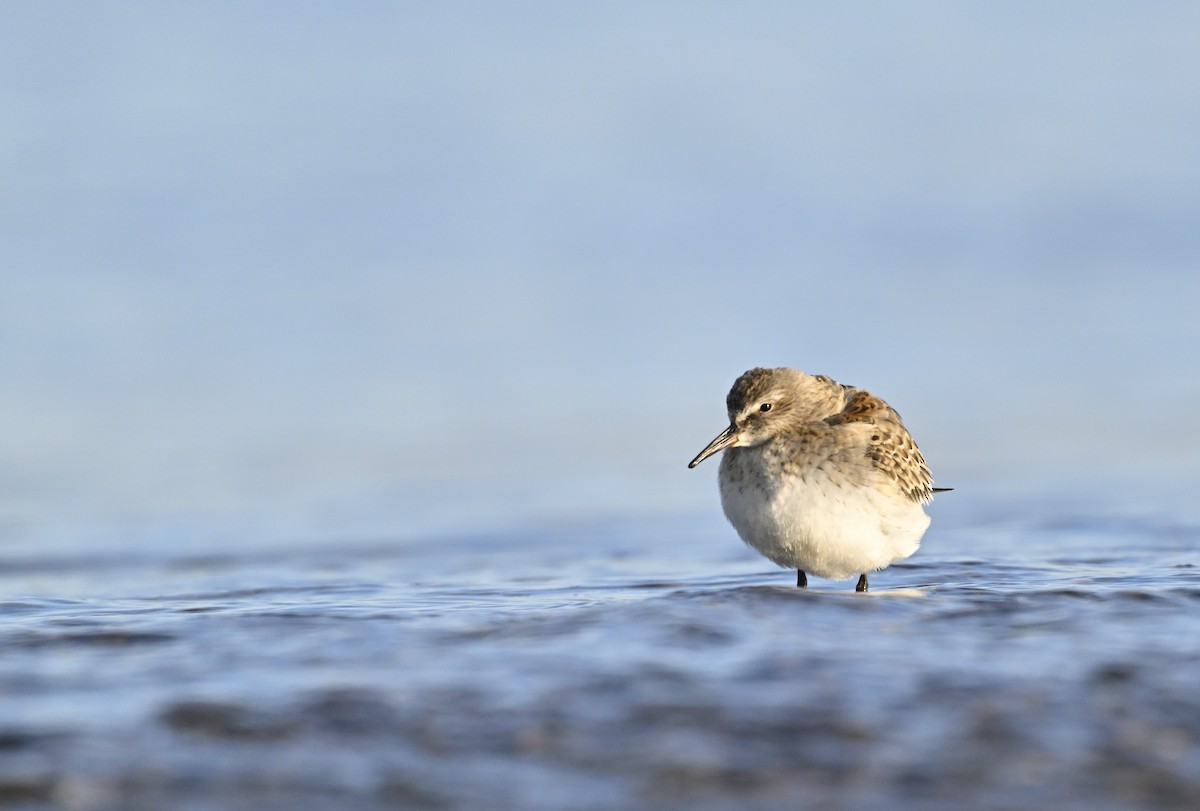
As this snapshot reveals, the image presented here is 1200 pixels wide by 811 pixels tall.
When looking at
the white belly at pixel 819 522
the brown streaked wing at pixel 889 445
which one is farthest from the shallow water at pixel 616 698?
the brown streaked wing at pixel 889 445

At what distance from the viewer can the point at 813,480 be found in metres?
7.83

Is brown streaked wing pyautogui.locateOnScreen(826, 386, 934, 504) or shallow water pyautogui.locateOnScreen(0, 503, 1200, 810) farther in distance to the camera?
brown streaked wing pyautogui.locateOnScreen(826, 386, 934, 504)

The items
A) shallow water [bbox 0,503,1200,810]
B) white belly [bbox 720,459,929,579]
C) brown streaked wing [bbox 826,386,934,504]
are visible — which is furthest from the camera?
brown streaked wing [bbox 826,386,934,504]

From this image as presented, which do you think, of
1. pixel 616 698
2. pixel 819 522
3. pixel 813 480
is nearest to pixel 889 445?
pixel 813 480

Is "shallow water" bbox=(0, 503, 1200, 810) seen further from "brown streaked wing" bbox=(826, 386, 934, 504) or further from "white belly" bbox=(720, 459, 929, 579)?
"brown streaked wing" bbox=(826, 386, 934, 504)

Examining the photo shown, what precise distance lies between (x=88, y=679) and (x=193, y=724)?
835 millimetres

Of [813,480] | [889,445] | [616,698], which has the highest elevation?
[889,445]

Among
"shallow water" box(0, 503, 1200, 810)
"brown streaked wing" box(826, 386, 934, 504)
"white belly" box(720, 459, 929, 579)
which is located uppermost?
"brown streaked wing" box(826, 386, 934, 504)

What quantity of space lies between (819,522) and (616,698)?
293 cm

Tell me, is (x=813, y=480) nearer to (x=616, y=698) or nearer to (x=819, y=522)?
(x=819, y=522)

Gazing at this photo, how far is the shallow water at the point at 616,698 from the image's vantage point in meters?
4.23

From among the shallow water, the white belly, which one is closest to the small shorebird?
the white belly

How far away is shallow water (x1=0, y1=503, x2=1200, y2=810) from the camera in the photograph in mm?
4227

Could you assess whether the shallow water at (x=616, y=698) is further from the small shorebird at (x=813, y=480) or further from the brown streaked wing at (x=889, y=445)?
the brown streaked wing at (x=889, y=445)
